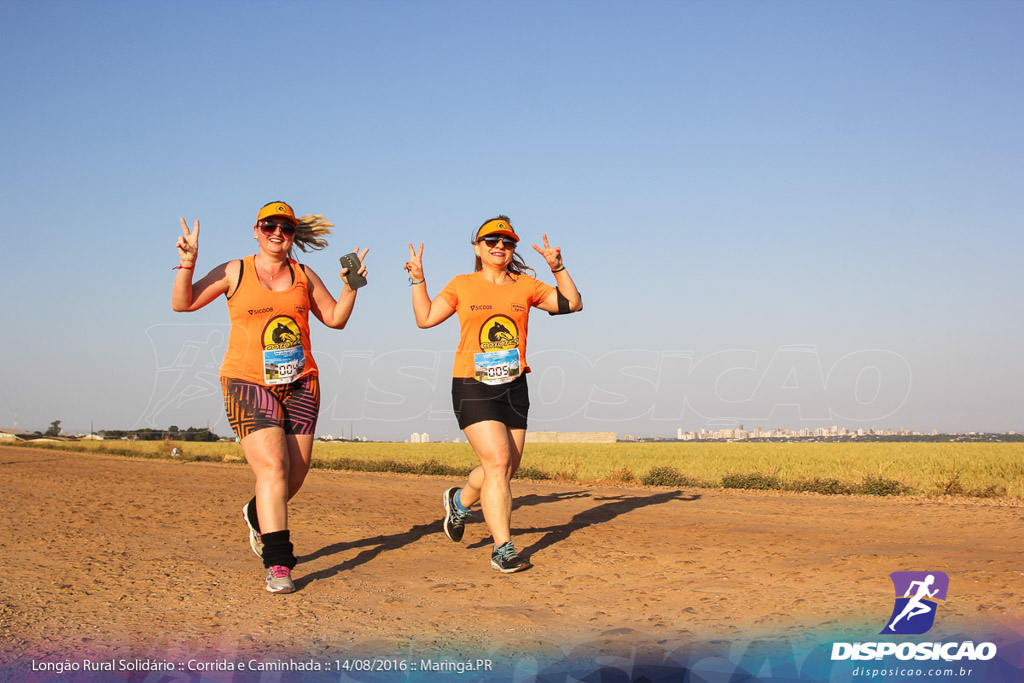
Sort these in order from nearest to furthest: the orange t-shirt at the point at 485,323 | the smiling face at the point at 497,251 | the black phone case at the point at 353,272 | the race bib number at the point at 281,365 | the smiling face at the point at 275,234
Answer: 1. the race bib number at the point at 281,365
2. the smiling face at the point at 275,234
3. the black phone case at the point at 353,272
4. the orange t-shirt at the point at 485,323
5. the smiling face at the point at 497,251

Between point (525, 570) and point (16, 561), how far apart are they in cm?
345

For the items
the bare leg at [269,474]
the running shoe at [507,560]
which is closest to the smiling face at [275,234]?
the bare leg at [269,474]

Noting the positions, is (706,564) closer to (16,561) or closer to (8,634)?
(8,634)

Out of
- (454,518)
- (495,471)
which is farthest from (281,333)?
(454,518)

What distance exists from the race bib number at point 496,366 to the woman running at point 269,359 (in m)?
1.03

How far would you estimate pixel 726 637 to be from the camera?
3.61 meters

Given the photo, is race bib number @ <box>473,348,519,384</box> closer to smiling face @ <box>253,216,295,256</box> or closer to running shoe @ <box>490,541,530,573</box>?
running shoe @ <box>490,541,530,573</box>

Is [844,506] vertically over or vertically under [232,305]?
under

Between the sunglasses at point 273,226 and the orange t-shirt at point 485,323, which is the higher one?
the sunglasses at point 273,226

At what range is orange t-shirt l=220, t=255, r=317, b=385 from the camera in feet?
17.3

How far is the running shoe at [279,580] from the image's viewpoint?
479 cm


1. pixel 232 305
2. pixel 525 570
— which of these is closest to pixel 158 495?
pixel 232 305

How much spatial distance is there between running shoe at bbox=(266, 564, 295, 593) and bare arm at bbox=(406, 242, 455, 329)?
2.04m

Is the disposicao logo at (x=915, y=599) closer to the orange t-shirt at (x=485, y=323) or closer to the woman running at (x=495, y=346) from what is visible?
the woman running at (x=495, y=346)
